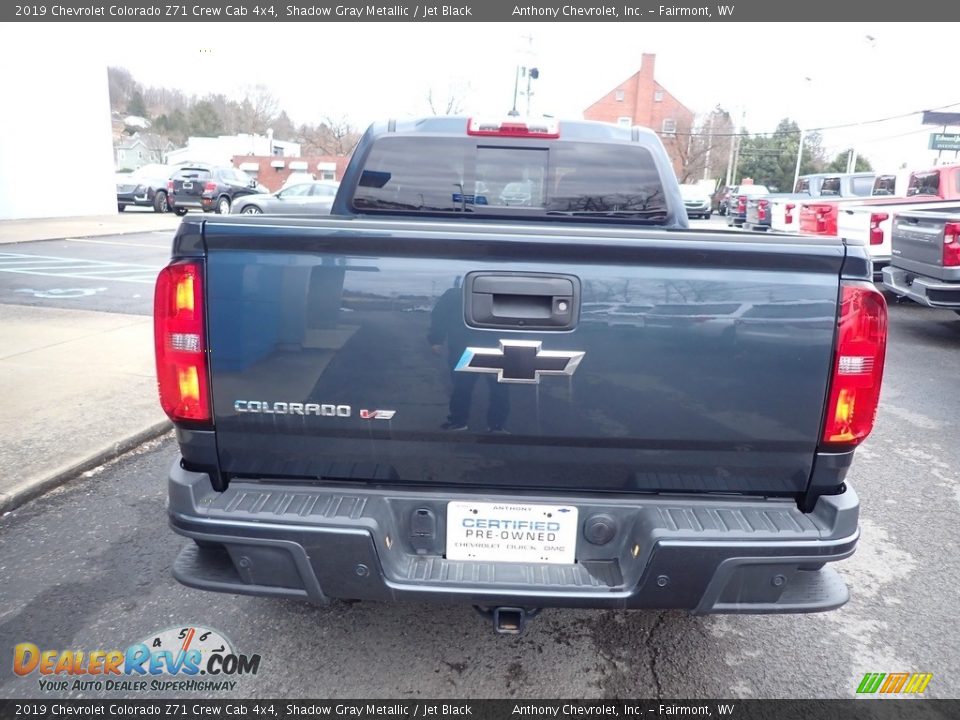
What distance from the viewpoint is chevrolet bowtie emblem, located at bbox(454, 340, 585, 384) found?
81.8 inches

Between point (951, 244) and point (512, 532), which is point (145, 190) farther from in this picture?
point (512, 532)

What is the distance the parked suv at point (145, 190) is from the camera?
27.6 metres

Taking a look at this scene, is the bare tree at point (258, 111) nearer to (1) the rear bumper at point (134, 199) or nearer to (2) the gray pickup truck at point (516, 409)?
(1) the rear bumper at point (134, 199)

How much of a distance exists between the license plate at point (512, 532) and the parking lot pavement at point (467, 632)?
66 centimetres

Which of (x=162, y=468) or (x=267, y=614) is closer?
(x=267, y=614)

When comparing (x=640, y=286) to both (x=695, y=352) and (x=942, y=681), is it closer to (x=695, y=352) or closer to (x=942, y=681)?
(x=695, y=352)

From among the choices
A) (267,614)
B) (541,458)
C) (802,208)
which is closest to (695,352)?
(541,458)

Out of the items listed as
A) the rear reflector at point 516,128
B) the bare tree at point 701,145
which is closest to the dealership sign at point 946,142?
the bare tree at point 701,145

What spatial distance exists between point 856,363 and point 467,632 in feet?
→ 5.92

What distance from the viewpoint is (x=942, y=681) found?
2672mm

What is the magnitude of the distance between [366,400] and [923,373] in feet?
23.3

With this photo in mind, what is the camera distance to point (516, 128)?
3406mm

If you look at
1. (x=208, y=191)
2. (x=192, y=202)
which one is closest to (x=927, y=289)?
(x=208, y=191)

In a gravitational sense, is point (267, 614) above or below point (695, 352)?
below
